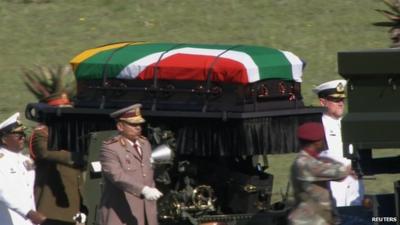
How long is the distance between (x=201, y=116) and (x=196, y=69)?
36 centimetres

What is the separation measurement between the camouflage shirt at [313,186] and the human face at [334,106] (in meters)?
2.12

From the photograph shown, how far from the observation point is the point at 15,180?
37.1 feet

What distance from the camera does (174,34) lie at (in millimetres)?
20875

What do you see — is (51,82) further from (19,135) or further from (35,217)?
(35,217)

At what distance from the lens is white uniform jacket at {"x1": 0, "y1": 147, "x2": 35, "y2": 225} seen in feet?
36.9

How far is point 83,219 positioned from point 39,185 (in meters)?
0.51

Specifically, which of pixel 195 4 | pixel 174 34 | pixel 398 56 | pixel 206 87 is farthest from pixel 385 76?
pixel 195 4

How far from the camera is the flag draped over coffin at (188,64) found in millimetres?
11227

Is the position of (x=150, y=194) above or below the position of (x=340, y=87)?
below

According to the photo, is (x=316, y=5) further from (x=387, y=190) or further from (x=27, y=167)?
(x=27, y=167)

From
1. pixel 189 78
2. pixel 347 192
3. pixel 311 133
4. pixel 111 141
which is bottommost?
pixel 347 192
